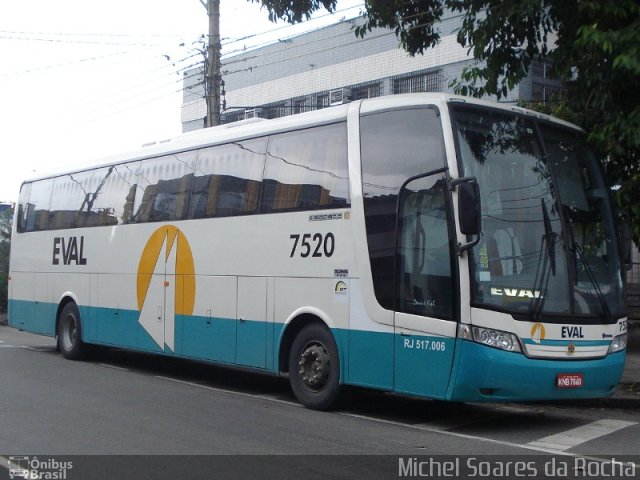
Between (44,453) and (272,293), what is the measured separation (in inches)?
176

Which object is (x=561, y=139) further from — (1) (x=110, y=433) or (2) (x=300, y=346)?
(1) (x=110, y=433)

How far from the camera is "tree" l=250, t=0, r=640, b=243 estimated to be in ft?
37.7

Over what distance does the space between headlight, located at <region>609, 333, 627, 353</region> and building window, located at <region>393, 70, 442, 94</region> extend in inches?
695

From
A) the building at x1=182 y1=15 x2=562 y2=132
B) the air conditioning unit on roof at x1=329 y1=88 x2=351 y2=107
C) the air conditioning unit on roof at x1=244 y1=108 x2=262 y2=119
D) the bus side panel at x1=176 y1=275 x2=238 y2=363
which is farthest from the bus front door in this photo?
the air conditioning unit on roof at x1=244 y1=108 x2=262 y2=119

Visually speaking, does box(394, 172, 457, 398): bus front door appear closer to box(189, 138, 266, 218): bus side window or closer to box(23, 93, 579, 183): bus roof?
box(23, 93, 579, 183): bus roof

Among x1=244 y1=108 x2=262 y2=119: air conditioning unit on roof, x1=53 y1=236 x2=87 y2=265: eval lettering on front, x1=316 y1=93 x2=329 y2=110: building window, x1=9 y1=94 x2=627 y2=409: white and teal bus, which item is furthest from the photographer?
x1=244 y1=108 x2=262 y2=119: air conditioning unit on roof

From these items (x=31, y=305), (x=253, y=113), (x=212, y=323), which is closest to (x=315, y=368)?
(x=212, y=323)

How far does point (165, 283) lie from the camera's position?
1421 cm

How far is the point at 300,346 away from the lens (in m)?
11.6

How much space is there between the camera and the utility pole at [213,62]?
69.8ft

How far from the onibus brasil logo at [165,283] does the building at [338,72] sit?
10.7m

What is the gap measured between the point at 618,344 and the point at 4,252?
84.9ft

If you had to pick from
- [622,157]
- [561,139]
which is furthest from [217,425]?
[622,157]

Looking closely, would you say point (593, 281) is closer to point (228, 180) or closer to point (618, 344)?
point (618, 344)
